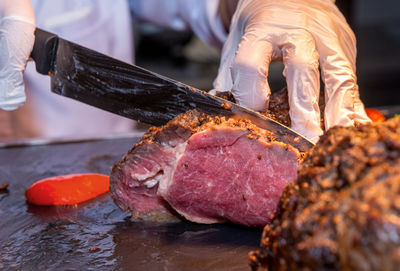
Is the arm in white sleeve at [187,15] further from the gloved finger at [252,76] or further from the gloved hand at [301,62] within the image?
the gloved finger at [252,76]

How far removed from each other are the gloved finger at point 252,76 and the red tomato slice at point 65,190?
91cm

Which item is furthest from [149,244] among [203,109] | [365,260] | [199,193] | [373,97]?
[373,97]

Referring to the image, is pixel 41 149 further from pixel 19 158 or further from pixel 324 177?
pixel 324 177

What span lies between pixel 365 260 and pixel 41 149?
265 cm

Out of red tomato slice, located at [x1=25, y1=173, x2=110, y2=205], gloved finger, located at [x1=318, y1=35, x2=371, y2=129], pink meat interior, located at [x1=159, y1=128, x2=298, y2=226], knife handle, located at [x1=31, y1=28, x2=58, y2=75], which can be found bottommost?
red tomato slice, located at [x1=25, y1=173, x2=110, y2=205]

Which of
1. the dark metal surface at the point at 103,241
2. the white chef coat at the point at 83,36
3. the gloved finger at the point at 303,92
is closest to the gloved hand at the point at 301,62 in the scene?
the gloved finger at the point at 303,92

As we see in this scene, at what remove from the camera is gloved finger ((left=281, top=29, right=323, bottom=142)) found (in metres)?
2.15

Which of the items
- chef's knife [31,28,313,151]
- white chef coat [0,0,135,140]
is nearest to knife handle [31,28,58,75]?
chef's knife [31,28,313,151]

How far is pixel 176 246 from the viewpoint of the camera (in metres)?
1.89

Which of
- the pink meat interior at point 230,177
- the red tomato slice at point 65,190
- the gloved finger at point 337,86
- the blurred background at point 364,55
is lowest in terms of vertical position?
the blurred background at point 364,55

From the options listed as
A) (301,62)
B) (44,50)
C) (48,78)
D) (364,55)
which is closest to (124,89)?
(44,50)

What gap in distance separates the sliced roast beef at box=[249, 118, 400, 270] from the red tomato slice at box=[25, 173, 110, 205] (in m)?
1.24

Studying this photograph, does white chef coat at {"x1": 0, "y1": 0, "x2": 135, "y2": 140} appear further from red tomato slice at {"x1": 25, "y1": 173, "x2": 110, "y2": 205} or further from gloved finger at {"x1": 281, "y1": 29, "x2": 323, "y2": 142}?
gloved finger at {"x1": 281, "y1": 29, "x2": 323, "y2": 142}

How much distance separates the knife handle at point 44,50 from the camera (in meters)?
2.34
